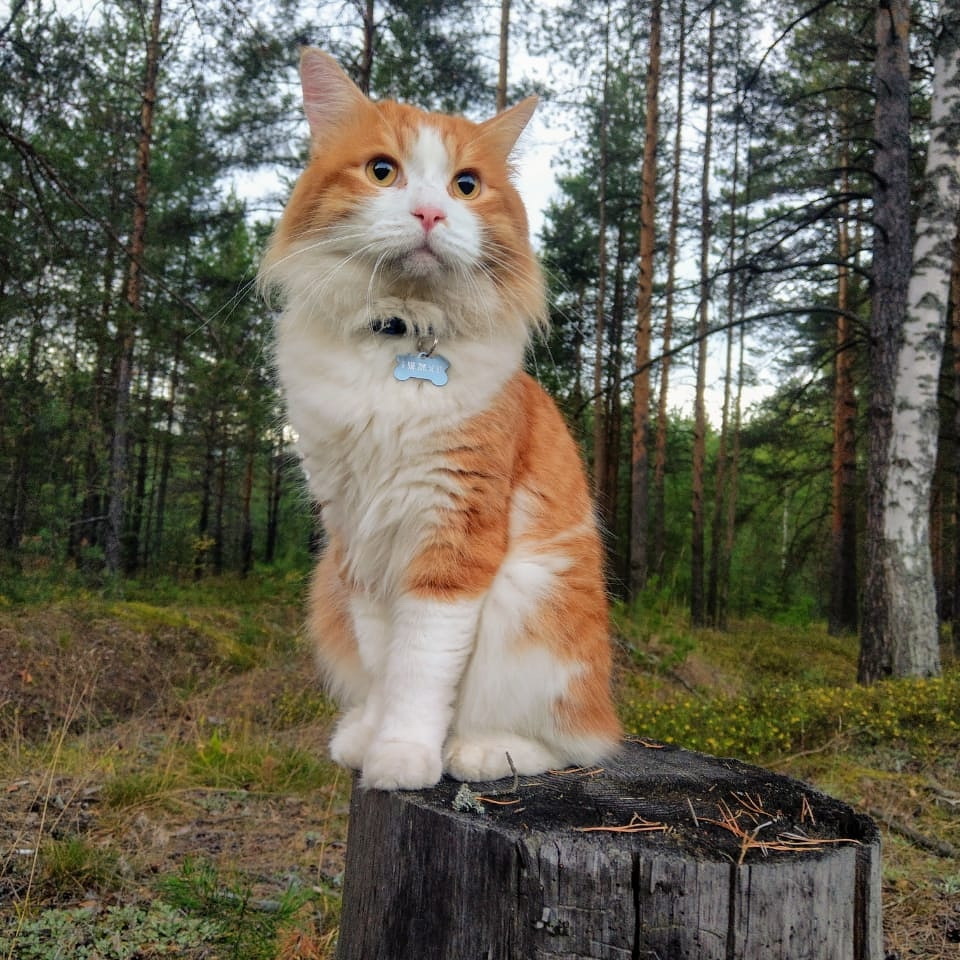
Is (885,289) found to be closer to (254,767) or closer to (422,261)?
(422,261)

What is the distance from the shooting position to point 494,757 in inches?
75.8

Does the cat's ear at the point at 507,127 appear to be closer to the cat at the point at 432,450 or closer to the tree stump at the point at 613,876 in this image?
the cat at the point at 432,450

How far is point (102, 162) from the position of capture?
9.61m

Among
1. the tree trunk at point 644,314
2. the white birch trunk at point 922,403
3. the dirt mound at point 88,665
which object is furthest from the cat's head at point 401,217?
the tree trunk at point 644,314

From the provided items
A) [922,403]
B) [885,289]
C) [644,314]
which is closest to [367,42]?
[644,314]

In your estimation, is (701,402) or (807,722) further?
(701,402)

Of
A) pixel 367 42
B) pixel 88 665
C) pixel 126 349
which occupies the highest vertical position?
pixel 367 42

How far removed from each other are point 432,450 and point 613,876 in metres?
1.04

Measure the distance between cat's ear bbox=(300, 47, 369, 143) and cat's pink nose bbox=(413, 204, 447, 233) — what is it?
20.9 inches

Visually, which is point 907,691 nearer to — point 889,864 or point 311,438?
point 889,864

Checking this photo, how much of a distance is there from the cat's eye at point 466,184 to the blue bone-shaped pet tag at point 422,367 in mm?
461

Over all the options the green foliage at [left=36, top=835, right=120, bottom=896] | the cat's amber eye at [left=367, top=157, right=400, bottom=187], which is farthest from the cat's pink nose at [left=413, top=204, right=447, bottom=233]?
the green foliage at [left=36, top=835, right=120, bottom=896]

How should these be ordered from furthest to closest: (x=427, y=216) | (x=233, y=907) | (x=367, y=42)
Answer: (x=367, y=42) → (x=233, y=907) → (x=427, y=216)

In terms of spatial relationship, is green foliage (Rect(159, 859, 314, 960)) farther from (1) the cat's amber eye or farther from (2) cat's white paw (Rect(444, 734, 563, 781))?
(1) the cat's amber eye
